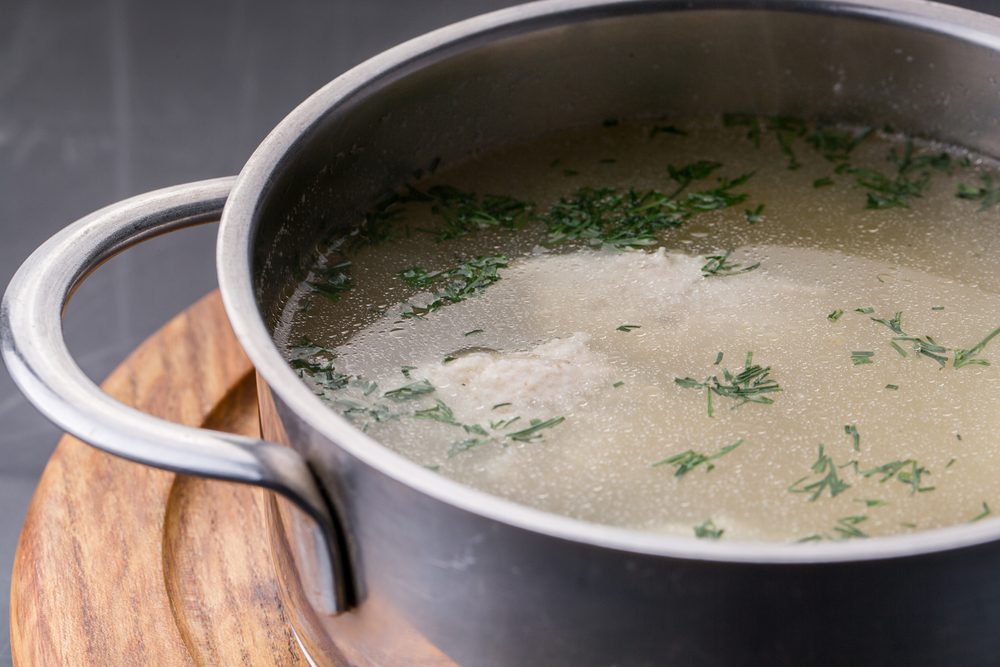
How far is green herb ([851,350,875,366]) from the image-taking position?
4.87 feet

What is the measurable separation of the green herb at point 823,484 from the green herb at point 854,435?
50 millimetres

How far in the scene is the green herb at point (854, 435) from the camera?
1360 millimetres

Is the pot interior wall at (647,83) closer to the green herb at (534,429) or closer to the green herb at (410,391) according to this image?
the green herb at (410,391)

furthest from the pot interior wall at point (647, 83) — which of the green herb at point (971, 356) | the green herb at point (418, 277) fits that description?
the green herb at point (971, 356)

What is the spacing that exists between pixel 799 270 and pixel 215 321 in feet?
2.89

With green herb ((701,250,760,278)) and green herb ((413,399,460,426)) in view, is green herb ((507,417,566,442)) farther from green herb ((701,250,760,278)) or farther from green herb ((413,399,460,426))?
green herb ((701,250,760,278))

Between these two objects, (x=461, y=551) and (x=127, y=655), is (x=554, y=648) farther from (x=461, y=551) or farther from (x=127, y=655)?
(x=127, y=655)

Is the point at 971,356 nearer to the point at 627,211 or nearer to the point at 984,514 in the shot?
Result: the point at 984,514

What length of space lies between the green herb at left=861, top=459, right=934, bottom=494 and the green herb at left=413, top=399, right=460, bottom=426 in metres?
0.45

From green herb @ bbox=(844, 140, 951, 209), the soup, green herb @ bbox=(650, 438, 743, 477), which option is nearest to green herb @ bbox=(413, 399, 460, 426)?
the soup

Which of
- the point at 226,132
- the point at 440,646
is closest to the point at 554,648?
the point at 440,646

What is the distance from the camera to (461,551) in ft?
3.42

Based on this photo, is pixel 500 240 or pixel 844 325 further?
pixel 500 240

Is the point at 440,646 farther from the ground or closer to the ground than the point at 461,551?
closer to the ground
